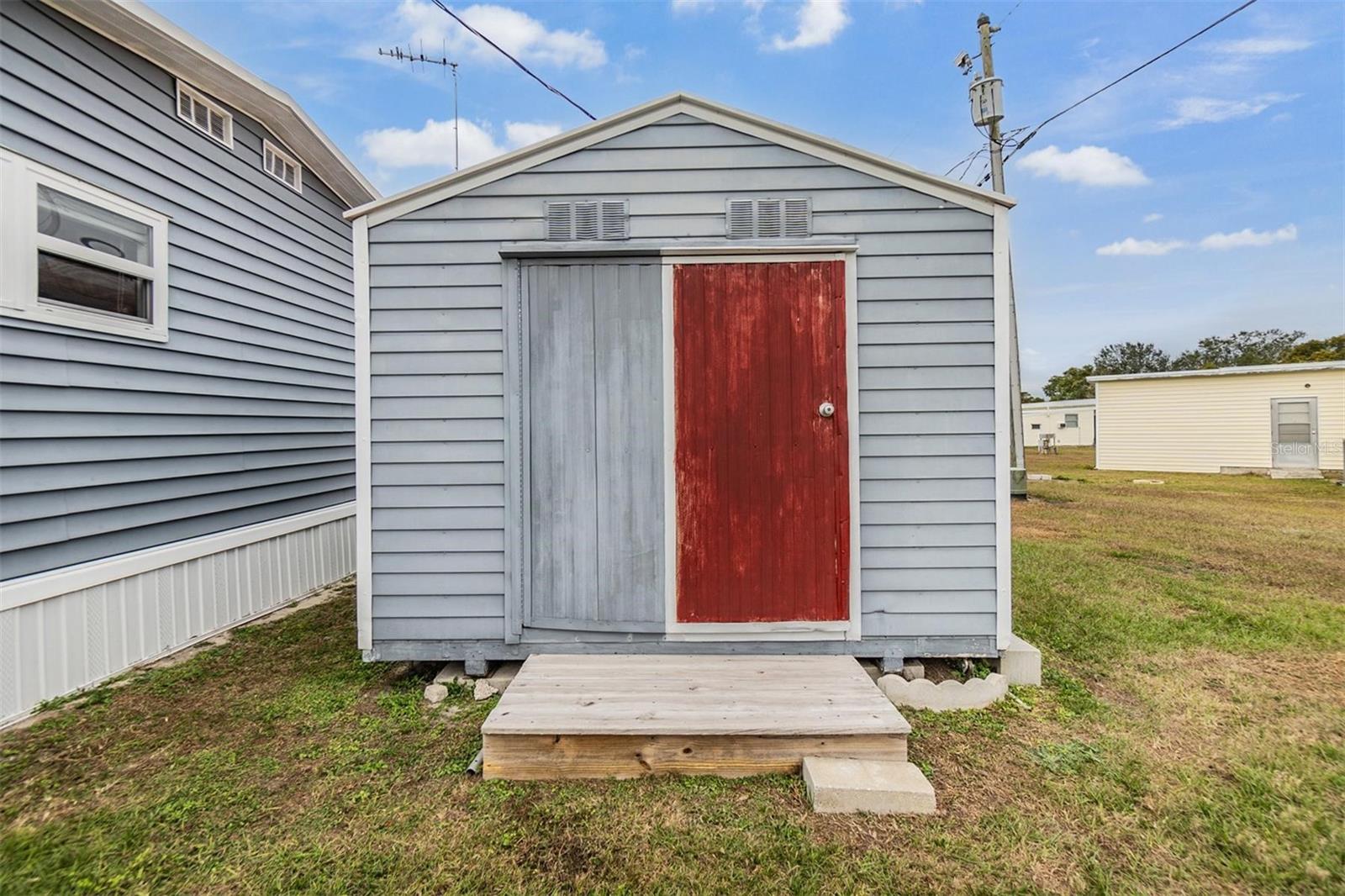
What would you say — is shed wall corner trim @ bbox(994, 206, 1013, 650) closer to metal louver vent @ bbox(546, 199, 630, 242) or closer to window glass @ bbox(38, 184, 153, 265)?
metal louver vent @ bbox(546, 199, 630, 242)

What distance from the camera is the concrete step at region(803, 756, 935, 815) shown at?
191 cm

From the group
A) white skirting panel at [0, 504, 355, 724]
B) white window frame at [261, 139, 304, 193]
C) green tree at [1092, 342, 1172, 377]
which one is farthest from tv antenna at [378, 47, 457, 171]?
green tree at [1092, 342, 1172, 377]

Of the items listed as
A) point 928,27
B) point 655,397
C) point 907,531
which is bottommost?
point 907,531

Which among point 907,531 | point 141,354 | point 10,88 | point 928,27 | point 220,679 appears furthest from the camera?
point 928,27

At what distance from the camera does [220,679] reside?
10.1 feet

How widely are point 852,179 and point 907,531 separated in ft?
6.13

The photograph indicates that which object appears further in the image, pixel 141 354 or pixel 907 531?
pixel 141 354

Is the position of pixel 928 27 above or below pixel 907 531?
above

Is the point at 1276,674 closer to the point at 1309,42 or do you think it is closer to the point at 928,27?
the point at 1309,42

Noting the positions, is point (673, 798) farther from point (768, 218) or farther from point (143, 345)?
point (143, 345)

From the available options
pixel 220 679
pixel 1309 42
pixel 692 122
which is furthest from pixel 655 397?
pixel 1309 42

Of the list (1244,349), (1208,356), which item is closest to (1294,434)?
(1244,349)

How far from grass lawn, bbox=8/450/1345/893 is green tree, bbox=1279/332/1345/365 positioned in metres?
40.4

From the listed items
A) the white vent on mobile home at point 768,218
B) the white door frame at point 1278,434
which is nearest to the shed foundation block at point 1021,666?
the white vent on mobile home at point 768,218
